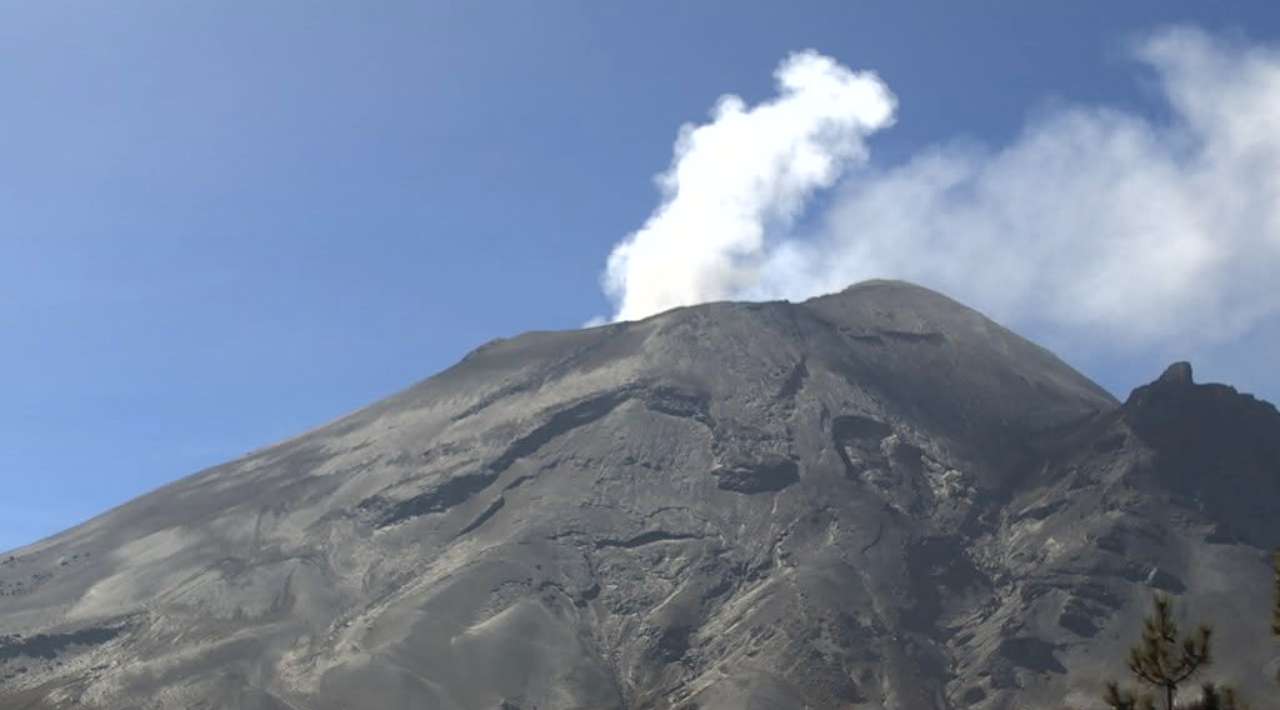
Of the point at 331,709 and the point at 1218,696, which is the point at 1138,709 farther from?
the point at 331,709

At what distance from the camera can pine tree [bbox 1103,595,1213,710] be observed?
1316 inches

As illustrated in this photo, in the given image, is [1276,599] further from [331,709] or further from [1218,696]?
[331,709]

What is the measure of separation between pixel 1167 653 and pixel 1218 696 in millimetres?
1485

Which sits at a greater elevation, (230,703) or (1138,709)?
(230,703)

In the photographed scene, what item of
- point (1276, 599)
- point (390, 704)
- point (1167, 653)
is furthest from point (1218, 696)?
point (390, 704)

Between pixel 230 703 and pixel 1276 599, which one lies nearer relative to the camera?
pixel 1276 599

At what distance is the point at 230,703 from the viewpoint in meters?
200

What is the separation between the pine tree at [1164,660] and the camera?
33438mm

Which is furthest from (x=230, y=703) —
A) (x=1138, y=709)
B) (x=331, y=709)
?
(x=1138, y=709)

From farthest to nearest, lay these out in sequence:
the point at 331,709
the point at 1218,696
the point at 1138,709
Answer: the point at 331,709 → the point at 1138,709 → the point at 1218,696

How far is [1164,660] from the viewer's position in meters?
33.8

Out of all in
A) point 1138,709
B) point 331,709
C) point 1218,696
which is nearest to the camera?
point 1218,696

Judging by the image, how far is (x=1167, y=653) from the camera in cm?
3378

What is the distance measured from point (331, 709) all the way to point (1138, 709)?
17499cm
